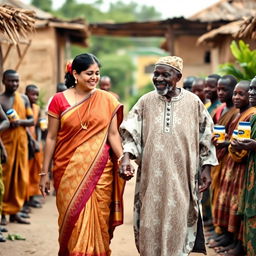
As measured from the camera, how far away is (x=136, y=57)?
191ft

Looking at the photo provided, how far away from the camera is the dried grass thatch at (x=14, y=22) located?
7.56 metres

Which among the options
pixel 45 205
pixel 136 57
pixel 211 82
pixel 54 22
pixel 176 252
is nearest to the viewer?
pixel 176 252

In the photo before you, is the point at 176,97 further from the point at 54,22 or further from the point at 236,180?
the point at 54,22

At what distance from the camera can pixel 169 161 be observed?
541 cm

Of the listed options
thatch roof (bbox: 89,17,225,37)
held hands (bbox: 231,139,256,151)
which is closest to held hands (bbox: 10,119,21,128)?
held hands (bbox: 231,139,256,151)

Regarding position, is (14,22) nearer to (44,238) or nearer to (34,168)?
(44,238)

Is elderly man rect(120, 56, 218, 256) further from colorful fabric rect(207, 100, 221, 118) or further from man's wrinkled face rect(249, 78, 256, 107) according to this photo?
colorful fabric rect(207, 100, 221, 118)

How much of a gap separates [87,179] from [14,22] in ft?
10.2

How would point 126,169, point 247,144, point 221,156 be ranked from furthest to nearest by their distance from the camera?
point 221,156, point 247,144, point 126,169

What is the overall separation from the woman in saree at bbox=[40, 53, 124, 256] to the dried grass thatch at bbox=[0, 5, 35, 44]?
2018mm

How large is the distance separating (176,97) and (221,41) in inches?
429

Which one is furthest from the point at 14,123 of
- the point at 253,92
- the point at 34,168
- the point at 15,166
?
the point at 253,92

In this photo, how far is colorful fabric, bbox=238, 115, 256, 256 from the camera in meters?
5.93

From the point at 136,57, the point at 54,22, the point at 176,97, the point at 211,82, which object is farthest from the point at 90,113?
the point at 136,57
